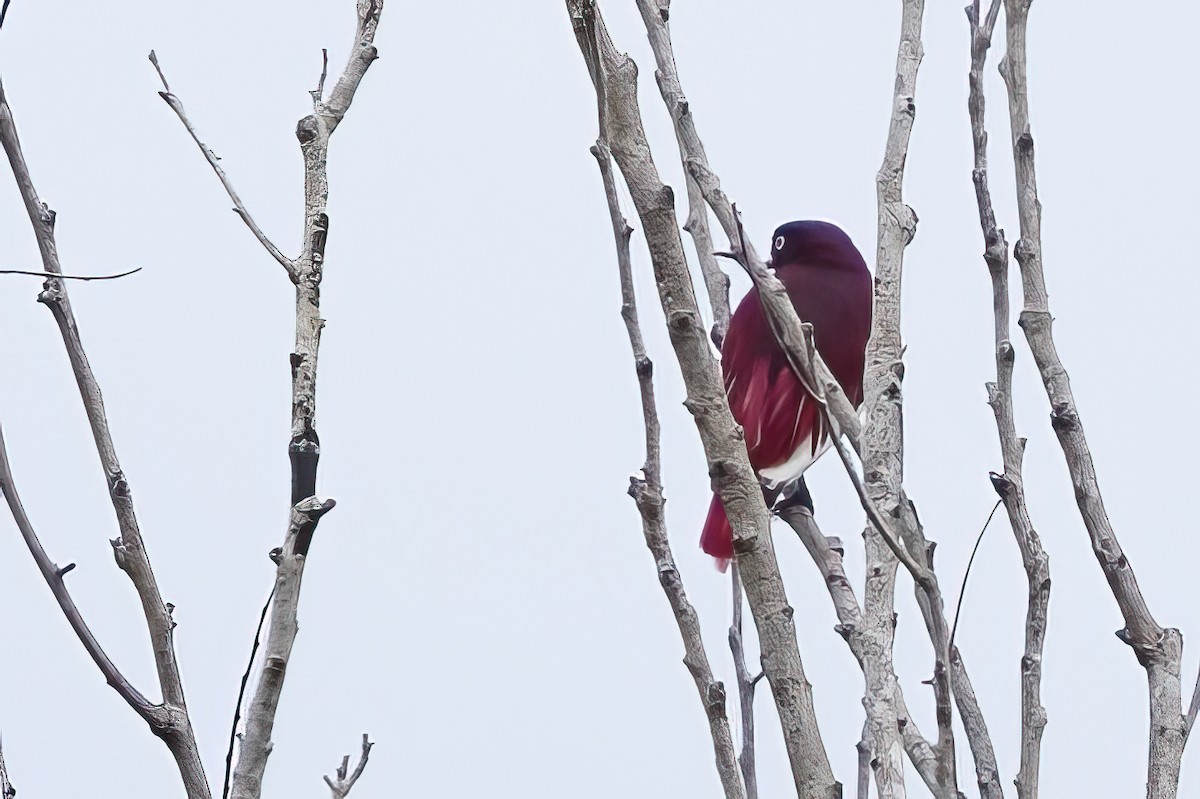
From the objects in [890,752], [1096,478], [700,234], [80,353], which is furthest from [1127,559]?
[80,353]

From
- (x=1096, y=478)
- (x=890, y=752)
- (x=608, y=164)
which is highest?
(x=608, y=164)

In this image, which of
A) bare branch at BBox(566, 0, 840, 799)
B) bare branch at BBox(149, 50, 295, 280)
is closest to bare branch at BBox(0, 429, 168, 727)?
bare branch at BBox(149, 50, 295, 280)

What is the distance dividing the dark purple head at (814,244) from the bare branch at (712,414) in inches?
20.0

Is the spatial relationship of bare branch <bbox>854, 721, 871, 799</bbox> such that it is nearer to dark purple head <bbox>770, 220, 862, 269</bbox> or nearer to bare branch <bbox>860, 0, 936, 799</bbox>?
bare branch <bbox>860, 0, 936, 799</bbox>

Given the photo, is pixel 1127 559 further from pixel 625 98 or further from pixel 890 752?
pixel 625 98

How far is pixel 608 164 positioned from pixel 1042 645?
0.30 m

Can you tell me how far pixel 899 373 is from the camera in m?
0.61

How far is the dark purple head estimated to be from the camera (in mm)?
946

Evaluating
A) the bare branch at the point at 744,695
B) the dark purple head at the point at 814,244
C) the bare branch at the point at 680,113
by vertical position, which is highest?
the dark purple head at the point at 814,244

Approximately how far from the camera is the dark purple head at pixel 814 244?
946 mm

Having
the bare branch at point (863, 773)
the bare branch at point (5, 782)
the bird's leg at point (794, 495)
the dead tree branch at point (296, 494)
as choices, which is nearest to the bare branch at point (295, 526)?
the dead tree branch at point (296, 494)

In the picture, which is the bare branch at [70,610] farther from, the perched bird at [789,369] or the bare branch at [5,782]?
the perched bird at [789,369]

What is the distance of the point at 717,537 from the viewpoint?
88 centimetres

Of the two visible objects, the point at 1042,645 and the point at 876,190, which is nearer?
the point at 1042,645
